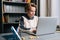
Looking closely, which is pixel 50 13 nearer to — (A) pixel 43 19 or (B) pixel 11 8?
(B) pixel 11 8

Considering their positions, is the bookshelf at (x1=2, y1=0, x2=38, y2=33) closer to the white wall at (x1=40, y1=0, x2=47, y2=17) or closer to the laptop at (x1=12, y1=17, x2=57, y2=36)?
the white wall at (x1=40, y1=0, x2=47, y2=17)

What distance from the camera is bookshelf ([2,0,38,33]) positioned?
3957 millimetres

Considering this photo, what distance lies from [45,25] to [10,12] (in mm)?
2192

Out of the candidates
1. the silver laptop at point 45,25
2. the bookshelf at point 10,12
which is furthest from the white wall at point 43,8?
the silver laptop at point 45,25

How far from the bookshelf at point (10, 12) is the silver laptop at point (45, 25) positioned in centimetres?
205

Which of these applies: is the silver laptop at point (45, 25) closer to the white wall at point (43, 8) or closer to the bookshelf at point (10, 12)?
the bookshelf at point (10, 12)

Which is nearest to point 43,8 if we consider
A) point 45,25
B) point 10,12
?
point 10,12

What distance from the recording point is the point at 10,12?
3.99m

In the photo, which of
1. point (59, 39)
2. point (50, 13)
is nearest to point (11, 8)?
point (50, 13)

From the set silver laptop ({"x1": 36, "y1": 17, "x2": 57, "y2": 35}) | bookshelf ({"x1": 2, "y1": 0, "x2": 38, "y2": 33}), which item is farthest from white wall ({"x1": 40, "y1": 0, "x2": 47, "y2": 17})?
silver laptop ({"x1": 36, "y1": 17, "x2": 57, "y2": 35})

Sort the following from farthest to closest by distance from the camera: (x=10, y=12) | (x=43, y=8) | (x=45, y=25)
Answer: (x=43, y=8), (x=10, y=12), (x=45, y=25)

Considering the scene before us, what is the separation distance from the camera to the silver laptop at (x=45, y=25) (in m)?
1.90

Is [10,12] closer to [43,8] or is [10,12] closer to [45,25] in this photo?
[43,8]

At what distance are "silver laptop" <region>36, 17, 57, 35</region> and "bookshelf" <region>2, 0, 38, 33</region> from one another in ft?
6.74
